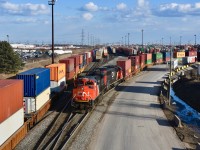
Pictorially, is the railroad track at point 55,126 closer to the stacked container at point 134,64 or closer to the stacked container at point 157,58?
the stacked container at point 134,64

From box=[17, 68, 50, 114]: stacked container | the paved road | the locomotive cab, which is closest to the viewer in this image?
the paved road

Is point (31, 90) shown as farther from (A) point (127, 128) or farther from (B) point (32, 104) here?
(A) point (127, 128)

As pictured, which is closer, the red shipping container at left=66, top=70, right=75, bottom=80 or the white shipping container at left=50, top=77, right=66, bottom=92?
the white shipping container at left=50, top=77, right=66, bottom=92

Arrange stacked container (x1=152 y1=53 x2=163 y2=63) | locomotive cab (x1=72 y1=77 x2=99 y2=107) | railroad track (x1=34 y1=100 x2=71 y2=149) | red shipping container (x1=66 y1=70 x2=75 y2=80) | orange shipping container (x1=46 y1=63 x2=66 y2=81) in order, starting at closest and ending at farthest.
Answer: railroad track (x1=34 y1=100 x2=71 y2=149) → locomotive cab (x1=72 y1=77 x2=99 y2=107) → orange shipping container (x1=46 y1=63 x2=66 y2=81) → red shipping container (x1=66 y1=70 x2=75 y2=80) → stacked container (x1=152 y1=53 x2=163 y2=63)

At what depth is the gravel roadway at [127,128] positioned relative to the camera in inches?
920

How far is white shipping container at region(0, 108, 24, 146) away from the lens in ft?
67.8

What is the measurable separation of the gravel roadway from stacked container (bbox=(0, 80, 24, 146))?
3.94 m

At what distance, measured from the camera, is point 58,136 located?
2470 centimetres

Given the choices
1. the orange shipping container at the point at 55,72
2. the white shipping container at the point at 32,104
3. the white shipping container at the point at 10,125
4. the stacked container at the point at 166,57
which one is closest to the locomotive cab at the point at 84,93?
the white shipping container at the point at 32,104

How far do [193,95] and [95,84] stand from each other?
27843 millimetres

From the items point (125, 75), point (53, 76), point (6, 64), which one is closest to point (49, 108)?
point (53, 76)

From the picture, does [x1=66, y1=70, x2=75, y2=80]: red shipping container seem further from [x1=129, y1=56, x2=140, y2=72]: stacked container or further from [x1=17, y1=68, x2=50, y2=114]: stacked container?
[x1=17, y1=68, x2=50, y2=114]: stacked container

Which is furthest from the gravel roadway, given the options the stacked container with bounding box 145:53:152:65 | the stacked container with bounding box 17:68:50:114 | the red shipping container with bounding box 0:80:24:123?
the stacked container with bounding box 145:53:152:65

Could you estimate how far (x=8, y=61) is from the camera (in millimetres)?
67062
